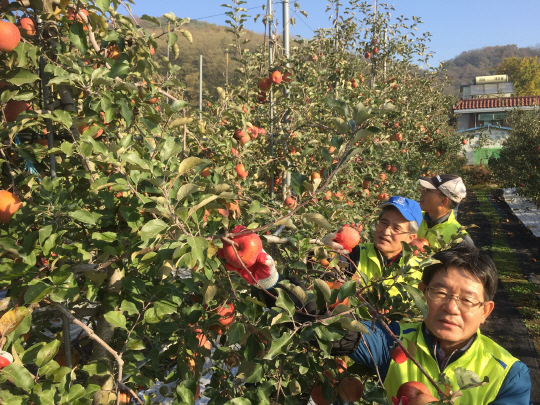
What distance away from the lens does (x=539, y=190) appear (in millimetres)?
8180

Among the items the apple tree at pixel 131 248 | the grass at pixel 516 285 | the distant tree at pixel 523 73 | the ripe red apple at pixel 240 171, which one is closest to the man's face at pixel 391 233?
the apple tree at pixel 131 248

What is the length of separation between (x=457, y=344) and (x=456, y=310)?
0.14 m

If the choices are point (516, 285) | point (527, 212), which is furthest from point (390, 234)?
point (527, 212)

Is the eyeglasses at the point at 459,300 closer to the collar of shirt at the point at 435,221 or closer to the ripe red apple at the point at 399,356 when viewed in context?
the ripe red apple at the point at 399,356

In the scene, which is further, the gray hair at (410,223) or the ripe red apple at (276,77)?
the ripe red apple at (276,77)

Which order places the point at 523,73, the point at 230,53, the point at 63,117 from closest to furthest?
the point at 63,117 < the point at 230,53 < the point at 523,73

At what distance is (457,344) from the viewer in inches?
48.4

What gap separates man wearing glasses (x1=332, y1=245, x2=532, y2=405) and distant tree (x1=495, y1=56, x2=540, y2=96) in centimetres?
A: 5374

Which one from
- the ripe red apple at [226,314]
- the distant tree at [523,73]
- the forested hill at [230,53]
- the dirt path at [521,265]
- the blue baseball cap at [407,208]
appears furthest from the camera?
the distant tree at [523,73]

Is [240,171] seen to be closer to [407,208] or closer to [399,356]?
[407,208]

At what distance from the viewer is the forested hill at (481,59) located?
77625 millimetres

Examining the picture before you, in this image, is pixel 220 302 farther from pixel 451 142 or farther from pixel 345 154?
pixel 451 142

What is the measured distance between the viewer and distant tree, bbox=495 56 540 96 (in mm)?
47525

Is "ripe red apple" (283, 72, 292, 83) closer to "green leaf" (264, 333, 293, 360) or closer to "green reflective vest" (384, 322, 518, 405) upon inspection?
"green reflective vest" (384, 322, 518, 405)
